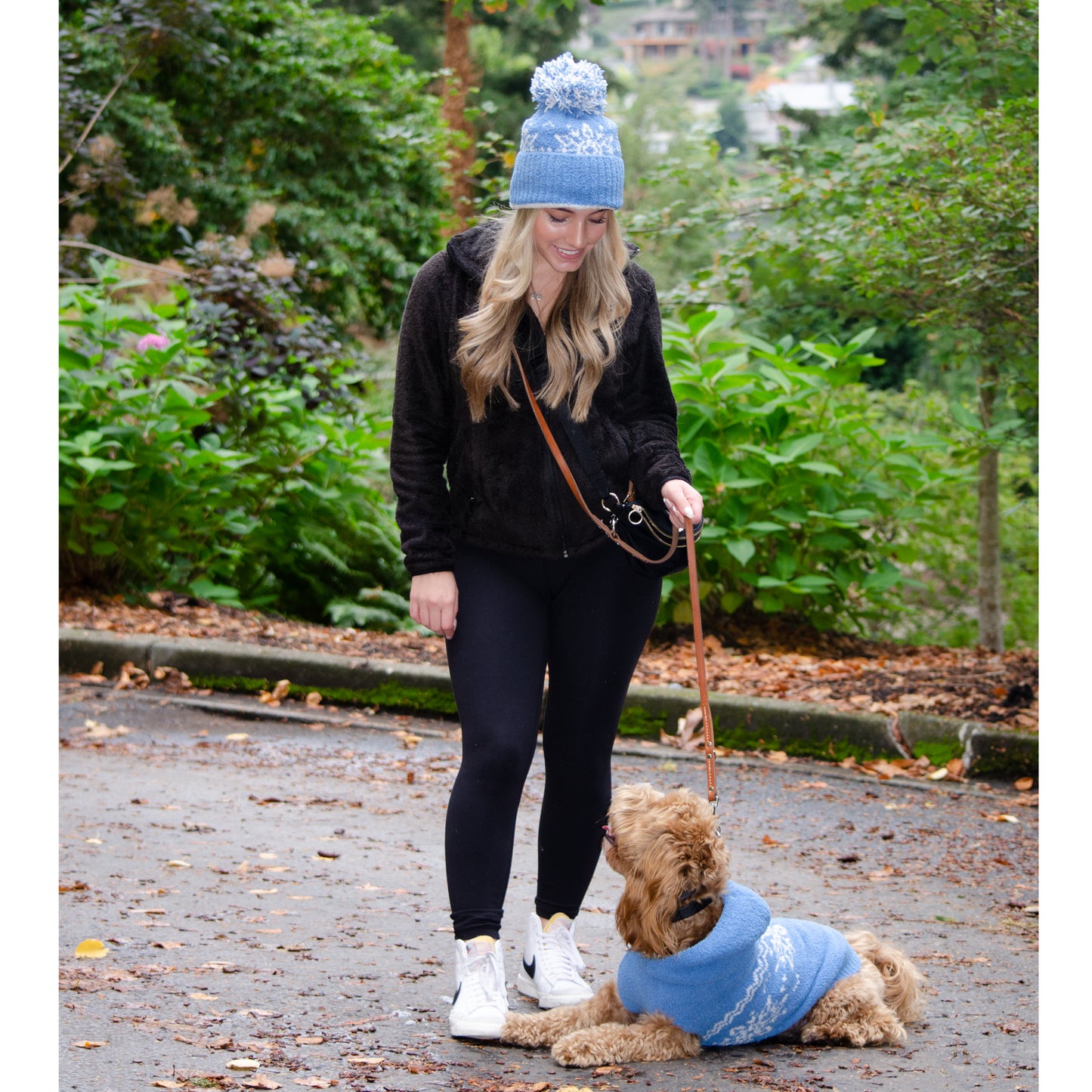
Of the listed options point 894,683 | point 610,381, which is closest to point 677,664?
point 894,683

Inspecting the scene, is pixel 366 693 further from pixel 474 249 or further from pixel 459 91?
pixel 459 91

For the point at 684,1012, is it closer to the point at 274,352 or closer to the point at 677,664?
the point at 677,664

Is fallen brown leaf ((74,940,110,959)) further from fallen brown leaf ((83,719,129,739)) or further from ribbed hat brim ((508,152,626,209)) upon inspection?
fallen brown leaf ((83,719,129,739))

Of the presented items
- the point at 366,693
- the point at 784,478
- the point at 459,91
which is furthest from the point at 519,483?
the point at 459,91

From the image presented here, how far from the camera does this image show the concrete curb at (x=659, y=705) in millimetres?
5980

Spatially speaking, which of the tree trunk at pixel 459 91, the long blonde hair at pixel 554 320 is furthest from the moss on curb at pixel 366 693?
the tree trunk at pixel 459 91

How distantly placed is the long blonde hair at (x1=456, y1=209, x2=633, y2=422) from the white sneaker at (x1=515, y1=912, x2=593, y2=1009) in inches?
51.5

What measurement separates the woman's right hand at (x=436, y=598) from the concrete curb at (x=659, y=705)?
3.31 m

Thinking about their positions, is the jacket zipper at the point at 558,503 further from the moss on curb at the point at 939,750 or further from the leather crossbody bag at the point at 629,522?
the moss on curb at the point at 939,750

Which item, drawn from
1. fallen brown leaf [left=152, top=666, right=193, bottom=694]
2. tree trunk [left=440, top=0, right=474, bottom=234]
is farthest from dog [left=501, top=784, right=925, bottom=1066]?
tree trunk [left=440, top=0, right=474, bottom=234]

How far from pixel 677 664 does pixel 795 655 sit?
71 centimetres

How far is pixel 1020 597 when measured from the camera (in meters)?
10.9

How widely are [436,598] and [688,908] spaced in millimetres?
900

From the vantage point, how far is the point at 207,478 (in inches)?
316
